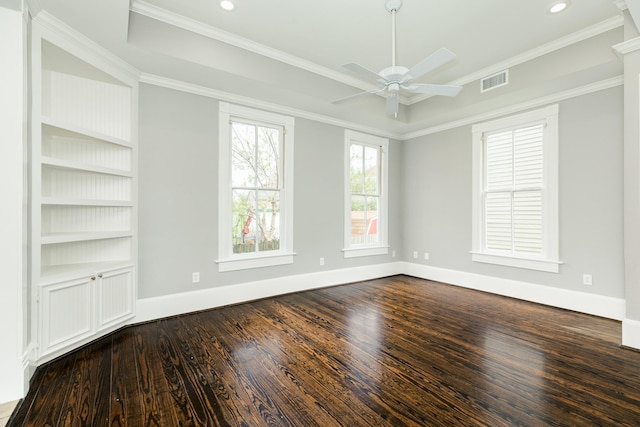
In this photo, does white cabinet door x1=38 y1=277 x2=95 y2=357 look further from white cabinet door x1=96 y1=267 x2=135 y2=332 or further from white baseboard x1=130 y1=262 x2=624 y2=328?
white baseboard x1=130 y1=262 x2=624 y2=328

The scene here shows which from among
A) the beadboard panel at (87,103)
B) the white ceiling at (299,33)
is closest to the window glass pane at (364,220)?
the white ceiling at (299,33)

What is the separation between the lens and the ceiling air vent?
3.75 m

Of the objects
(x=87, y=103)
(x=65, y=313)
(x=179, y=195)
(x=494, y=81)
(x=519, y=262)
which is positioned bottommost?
(x=65, y=313)

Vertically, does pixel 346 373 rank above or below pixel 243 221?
below

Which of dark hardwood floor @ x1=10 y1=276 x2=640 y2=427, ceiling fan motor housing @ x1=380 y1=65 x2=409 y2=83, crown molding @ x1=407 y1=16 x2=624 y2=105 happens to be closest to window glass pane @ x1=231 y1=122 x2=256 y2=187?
dark hardwood floor @ x1=10 y1=276 x2=640 y2=427

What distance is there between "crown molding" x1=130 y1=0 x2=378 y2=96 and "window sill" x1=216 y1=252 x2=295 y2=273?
2560mm

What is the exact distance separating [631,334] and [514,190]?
2126 millimetres

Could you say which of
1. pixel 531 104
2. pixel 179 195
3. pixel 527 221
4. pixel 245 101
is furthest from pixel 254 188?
pixel 531 104

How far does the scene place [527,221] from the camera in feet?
13.4

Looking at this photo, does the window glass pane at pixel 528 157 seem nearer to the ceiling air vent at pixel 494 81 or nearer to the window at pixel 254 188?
the ceiling air vent at pixel 494 81

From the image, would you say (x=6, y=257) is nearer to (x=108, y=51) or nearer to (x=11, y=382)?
(x=11, y=382)

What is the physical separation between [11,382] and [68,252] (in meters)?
1.28

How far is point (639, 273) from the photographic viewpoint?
8.55 ft

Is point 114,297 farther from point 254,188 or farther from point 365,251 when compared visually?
point 365,251
